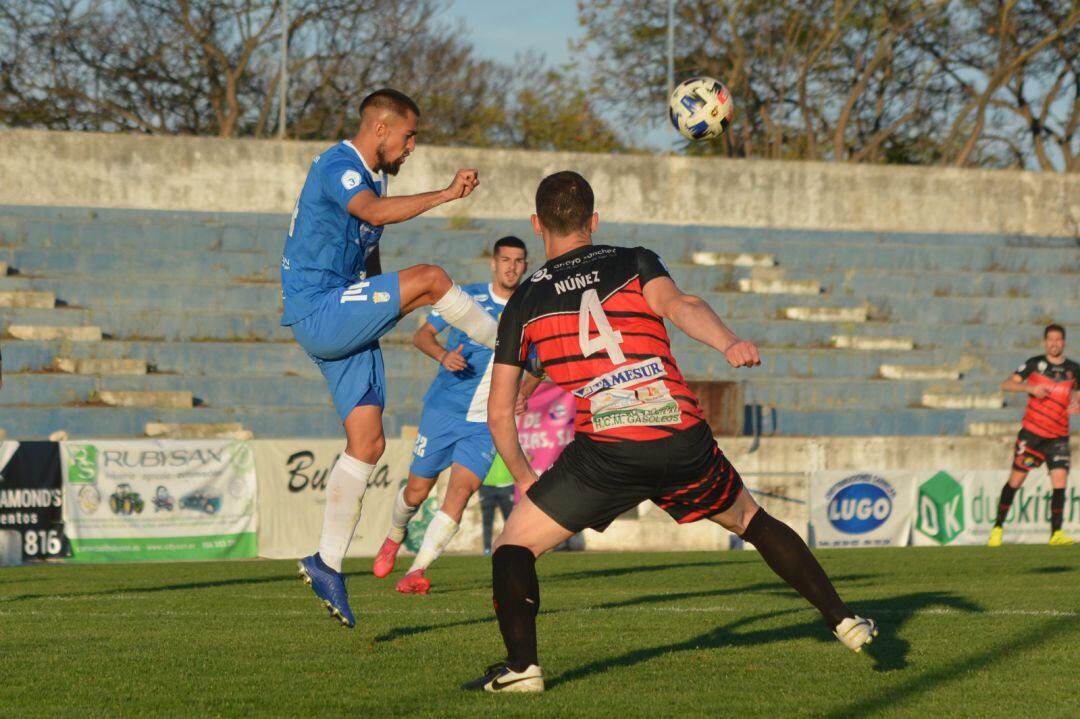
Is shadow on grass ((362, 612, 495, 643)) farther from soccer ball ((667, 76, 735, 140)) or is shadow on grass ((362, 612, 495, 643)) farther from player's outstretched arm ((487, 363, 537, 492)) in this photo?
soccer ball ((667, 76, 735, 140))

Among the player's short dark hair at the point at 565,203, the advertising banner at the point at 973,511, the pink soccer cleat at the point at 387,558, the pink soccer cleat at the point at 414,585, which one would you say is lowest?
the advertising banner at the point at 973,511

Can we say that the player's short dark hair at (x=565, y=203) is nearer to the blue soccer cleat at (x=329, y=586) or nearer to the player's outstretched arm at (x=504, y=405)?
the player's outstretched arm at (x=504, y=405)

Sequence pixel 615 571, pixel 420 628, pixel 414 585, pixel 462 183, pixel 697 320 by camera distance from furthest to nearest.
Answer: pixel 615 571
pixel 414 585
pixel 420 628
pixel 462 183
pixel 697 320

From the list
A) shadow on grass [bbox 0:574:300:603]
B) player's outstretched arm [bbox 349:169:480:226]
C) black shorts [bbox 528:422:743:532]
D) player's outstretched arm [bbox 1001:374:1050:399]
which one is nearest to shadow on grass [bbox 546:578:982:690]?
black shorts [bbox 528:422:743:532]

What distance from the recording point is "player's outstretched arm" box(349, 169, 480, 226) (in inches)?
238

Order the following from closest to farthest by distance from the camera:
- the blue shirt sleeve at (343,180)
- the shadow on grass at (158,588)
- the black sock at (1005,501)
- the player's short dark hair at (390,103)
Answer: the blue shirt sleeve at (343,180) → the player's short dark hair at (390,103) → the shadow on grass at (158,588) → the black sock at (1005,501)

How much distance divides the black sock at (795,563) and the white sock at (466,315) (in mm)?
1631

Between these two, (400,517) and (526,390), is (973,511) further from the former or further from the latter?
(526,390)

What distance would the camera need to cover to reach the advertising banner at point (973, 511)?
17.8 metres

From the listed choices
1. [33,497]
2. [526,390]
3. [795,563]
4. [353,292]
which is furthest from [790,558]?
[33,497]

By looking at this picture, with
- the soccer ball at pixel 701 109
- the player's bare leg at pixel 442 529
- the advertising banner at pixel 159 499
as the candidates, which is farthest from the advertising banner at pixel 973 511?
the player's bare leg at pixel 442 529

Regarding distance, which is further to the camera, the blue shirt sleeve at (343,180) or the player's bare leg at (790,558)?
the blue shirt sleeve at (343,180)

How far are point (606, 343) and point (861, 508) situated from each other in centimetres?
1312

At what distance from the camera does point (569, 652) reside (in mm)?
6223
